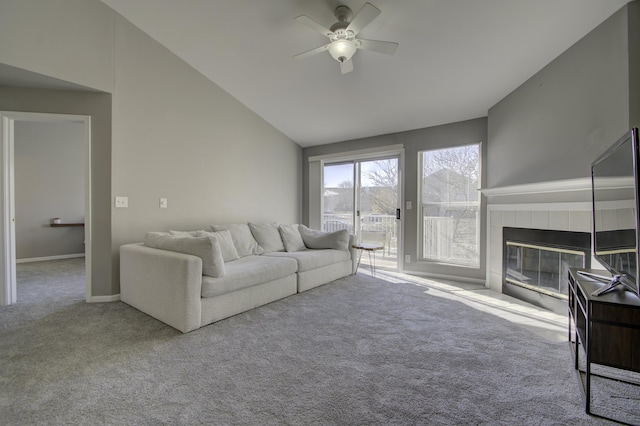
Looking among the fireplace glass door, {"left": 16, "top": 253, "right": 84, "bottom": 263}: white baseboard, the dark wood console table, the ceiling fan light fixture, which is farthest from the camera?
{"left": 16, "top": 253, "right": 84, "bottom": 263}: white baseboard

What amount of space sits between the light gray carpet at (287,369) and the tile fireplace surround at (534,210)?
42.5 inches

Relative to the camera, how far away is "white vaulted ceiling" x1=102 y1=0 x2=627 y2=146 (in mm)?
2406

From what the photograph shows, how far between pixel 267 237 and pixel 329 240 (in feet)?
2.96

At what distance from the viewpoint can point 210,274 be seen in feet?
8.48

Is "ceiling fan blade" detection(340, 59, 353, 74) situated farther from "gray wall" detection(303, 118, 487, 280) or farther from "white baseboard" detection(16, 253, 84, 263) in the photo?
"white baseboard" detection(16, 253, 84, 263)

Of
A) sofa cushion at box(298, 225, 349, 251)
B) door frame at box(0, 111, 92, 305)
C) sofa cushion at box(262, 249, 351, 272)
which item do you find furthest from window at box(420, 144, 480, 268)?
door frame at box(0, 111, 92, 305)

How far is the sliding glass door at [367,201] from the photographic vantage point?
4.83 m

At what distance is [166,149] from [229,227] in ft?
4.02

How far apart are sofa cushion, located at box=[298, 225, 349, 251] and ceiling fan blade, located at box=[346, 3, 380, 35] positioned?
2.62m

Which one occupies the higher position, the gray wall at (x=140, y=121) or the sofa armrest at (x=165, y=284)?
the gray wall at (x=140, y=121)

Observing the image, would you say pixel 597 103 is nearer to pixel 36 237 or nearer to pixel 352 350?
pixel 352 350

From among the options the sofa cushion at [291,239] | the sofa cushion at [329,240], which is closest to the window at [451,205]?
the sofa cushion at [329,240]

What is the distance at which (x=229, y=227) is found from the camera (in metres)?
3.83

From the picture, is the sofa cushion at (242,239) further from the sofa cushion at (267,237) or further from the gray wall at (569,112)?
the gray wall at (569,112)
